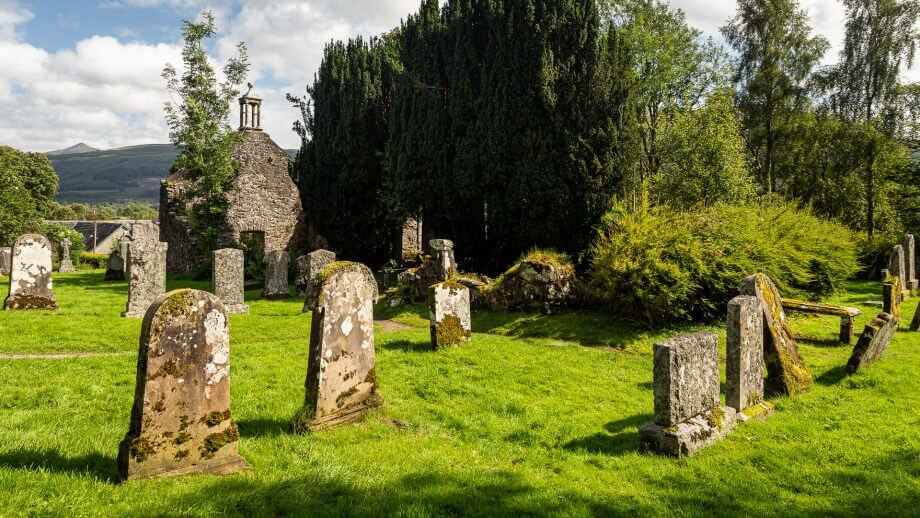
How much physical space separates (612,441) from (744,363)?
69.1 inches

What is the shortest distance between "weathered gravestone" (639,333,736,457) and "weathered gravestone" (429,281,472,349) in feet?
15.2

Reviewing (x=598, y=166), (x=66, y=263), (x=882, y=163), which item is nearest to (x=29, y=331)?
(x=598, y=166)

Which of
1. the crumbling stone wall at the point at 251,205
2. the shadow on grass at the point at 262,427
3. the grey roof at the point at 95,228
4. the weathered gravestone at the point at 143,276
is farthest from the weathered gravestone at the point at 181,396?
the grey roof at the point at 95,228

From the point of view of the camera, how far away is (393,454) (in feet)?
14.4

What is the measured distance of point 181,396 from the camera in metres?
3.81

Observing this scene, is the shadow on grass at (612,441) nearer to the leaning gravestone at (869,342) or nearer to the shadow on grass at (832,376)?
the shadow on grass at (832,376)

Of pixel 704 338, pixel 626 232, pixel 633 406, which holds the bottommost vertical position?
pixel 633 406

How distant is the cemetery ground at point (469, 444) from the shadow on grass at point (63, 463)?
0.02m

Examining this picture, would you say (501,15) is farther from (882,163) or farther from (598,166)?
(882,163)

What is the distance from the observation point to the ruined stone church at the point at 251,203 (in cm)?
2381

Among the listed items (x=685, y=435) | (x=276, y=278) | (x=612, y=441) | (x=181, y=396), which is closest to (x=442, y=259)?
(x=276, y=278)

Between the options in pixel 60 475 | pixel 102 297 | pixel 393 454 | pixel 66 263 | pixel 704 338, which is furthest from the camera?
pixel 66 263

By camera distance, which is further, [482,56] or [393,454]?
[482,56]

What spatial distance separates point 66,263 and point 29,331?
2365cm
